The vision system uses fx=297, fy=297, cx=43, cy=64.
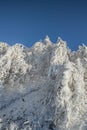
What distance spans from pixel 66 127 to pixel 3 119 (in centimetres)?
1022

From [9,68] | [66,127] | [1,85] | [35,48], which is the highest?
[35,48]

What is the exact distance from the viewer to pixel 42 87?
49.9 metres

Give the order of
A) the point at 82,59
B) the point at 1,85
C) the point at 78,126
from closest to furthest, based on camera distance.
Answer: the point at 78,126, the point at 1,85, the point at 82,59

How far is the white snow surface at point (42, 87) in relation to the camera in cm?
4325

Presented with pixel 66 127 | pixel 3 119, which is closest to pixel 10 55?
pixel 3 119

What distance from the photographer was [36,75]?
184ft

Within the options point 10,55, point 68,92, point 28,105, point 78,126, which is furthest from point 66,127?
point 10,55

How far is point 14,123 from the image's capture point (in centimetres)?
4419

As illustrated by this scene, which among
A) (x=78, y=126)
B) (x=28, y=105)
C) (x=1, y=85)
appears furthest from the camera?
(x=1, y=85)

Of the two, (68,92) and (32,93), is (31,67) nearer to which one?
(32,93)

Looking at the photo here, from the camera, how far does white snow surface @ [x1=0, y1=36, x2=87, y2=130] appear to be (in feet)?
142

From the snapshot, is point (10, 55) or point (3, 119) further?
point (10, 55)

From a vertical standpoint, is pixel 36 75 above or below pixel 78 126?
above

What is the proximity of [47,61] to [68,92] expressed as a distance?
14.4 metres
